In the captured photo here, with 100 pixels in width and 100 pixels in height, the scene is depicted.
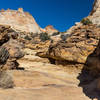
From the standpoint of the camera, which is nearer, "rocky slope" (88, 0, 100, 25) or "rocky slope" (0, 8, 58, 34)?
"rocky slope" (88, 0, 100, 25)

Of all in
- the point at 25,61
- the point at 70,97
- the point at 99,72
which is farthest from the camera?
the point at 25,61

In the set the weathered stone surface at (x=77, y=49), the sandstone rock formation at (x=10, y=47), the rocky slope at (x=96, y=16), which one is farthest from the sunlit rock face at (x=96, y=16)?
the sandstone rock formation at (x=10, y=47)

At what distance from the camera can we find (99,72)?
16.9 feet

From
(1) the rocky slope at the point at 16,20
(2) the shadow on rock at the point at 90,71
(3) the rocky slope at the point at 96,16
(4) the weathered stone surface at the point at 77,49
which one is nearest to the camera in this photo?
(2) the shadow on rock at the point at 90,71

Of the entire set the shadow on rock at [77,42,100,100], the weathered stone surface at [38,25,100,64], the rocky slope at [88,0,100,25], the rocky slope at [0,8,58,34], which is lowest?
the shadow on rock at [77,42,100,100]

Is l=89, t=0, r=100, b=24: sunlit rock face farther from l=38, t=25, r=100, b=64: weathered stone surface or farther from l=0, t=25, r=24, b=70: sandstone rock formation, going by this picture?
l=0, t=25, r=24, b=70: sandstone rock formation

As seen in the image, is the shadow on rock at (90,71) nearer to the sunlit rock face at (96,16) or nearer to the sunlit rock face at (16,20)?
the sunlit rock face at (96,16)

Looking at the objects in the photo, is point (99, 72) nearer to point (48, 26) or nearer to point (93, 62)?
point (93, 62)

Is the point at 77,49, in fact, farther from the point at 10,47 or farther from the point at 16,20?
the point at 16,20

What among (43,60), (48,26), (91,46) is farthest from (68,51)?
(48,26)

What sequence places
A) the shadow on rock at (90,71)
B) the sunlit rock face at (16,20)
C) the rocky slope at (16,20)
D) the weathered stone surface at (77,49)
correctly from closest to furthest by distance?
the shadow on rock at (90,71) → the weathered stone surface at (77,49) → the rocky slope at (16,20) → the sunlit rock face at (16,20)

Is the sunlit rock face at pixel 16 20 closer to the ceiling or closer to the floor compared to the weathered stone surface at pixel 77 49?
closer to the ceiling

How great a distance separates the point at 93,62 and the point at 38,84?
10.7 ft

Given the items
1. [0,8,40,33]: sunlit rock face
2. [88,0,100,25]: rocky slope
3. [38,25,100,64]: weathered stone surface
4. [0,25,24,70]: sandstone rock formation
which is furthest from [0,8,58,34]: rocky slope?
[0,25,24,70]: sandstone rock formation
